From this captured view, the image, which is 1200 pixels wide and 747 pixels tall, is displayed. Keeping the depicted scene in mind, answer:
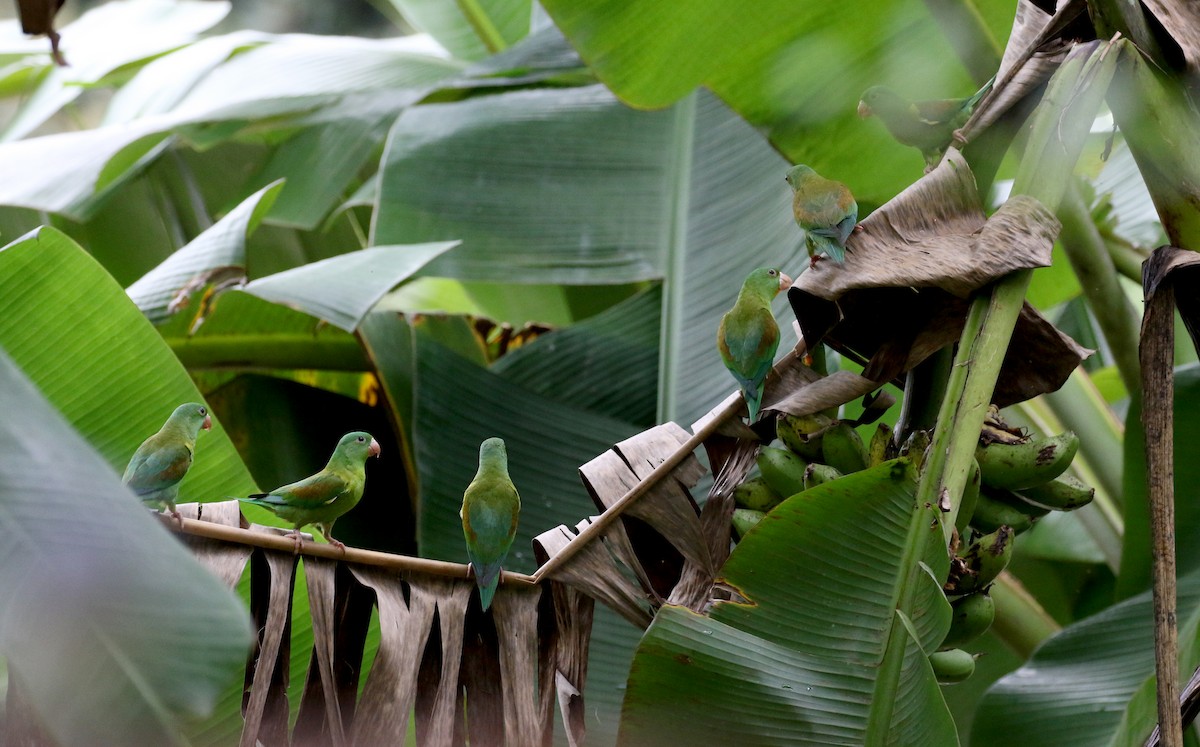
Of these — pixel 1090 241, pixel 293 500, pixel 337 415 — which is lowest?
pixel 337 415

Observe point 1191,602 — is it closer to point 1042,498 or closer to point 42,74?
point 1042,498

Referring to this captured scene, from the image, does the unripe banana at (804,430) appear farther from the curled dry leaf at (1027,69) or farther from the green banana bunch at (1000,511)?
the curled dry leaf at (1027,69)

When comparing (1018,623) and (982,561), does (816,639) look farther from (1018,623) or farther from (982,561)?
(1018,623)

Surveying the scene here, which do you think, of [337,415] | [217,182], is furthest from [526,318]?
[217,182]

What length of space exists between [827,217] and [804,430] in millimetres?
272

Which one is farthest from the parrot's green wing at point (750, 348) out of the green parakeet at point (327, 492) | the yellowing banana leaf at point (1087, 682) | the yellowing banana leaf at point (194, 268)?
the yellowing banana leaf at point (194, 268)

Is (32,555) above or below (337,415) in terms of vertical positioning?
above

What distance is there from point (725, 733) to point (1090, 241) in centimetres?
103

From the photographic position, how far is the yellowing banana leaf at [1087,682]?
4.75 feet

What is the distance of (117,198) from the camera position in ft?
8.38

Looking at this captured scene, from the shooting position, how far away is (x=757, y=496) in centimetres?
124

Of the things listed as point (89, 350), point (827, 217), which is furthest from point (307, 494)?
point (827, 217)

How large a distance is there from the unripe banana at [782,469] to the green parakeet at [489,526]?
0.30 m

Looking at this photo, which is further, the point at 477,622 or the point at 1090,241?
the point at 1090,241
